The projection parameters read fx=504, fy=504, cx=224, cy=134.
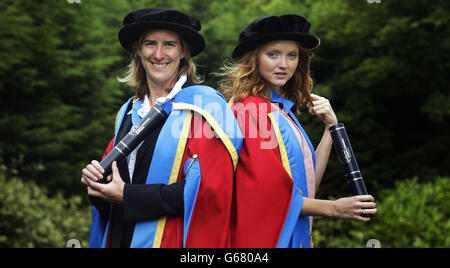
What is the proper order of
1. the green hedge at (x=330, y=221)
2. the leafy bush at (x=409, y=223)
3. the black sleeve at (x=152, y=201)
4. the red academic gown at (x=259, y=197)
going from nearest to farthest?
the black sleeve at (x=152, y=201) → the red academic gown at (x=259, y=197) → the leafy bush at (x=409, y=223) → the green hedge at (x=330, y=221)

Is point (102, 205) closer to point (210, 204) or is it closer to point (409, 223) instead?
point (210, 204)

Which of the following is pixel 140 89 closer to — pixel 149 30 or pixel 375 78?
pixel 149 30

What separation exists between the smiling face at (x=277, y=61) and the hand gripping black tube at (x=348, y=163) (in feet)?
1.30

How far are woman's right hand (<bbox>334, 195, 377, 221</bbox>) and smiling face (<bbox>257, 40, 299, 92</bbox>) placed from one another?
28.3 inches

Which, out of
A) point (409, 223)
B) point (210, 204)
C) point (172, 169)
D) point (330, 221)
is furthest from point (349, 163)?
point (330, 221)

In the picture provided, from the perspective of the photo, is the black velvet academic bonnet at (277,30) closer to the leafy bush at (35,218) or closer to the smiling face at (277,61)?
the smiling face at (277,61)

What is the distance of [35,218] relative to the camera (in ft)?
18.9

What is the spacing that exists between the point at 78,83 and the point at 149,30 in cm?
489

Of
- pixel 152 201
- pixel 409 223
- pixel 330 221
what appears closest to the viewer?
pixel 152 201

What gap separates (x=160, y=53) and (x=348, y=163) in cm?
110

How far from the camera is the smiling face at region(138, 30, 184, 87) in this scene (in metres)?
2.59

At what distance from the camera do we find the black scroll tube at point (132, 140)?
2389mm

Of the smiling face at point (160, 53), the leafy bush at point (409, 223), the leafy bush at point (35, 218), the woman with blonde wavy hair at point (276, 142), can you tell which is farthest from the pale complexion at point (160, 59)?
the leafy bush at point (35, 218)

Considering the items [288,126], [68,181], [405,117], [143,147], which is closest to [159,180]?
[143,147]
